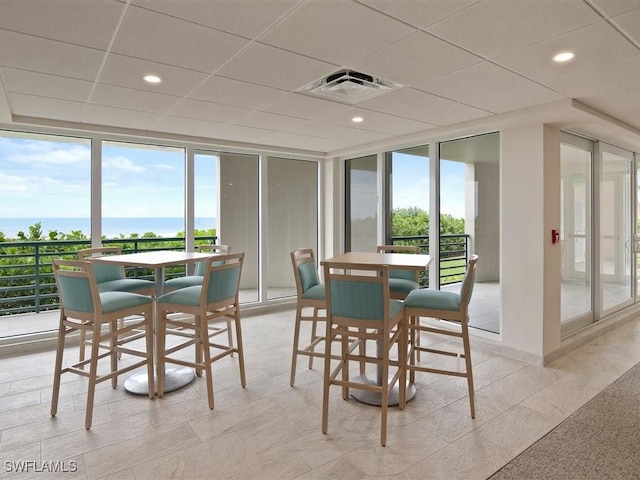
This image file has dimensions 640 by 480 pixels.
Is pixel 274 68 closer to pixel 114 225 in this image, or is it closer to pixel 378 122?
pixel 378 122

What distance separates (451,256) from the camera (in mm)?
4738

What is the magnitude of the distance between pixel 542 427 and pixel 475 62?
243 centimetres

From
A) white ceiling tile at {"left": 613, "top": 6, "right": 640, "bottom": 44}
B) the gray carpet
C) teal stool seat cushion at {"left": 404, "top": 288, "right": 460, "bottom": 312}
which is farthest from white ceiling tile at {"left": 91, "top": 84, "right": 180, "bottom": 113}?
the gray carpet

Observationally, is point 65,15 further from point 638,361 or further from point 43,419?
point 638,361

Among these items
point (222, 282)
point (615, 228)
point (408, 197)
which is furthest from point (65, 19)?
point (615, 228)

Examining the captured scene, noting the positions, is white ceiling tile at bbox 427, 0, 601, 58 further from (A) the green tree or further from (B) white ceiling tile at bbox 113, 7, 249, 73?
(A) the green tree

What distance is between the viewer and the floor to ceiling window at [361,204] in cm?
574

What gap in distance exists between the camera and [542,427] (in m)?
2.53

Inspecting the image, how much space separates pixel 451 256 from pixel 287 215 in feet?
8.76

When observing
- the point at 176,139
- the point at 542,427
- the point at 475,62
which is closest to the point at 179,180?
the point at 176,139

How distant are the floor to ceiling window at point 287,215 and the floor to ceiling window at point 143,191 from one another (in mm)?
1392

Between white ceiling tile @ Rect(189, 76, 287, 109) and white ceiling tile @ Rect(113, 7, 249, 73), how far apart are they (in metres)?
0.34

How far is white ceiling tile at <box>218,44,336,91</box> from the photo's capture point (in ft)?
7.73

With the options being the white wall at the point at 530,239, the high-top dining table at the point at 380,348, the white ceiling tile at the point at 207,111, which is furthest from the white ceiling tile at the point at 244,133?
the white wall at the point at 530,239
